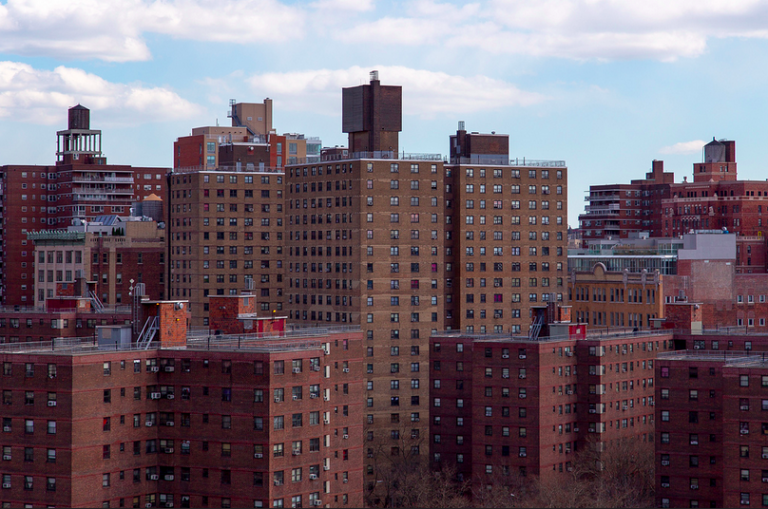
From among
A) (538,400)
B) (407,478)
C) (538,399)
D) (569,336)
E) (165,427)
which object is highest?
(569,336)

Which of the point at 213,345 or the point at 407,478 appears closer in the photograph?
the point at 213,345

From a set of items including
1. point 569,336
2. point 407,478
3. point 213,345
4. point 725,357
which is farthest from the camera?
point 407,478

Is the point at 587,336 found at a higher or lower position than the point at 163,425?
higher

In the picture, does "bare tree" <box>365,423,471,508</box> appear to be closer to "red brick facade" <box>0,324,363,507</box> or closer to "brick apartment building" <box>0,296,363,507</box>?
"red brick facade" <box>0,324,363,507</box>

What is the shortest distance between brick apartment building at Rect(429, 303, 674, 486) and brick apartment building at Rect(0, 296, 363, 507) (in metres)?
38.0

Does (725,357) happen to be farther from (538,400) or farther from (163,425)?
(163,425)

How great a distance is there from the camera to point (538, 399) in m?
159

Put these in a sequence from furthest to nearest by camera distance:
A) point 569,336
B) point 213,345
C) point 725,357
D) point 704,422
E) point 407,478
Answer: point 407,478 → point 569,336 → point 725,357 → point 704,422 → point 213,345

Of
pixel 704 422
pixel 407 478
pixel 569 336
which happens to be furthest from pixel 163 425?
pixel 569 336

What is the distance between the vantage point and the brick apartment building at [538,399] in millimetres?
159625

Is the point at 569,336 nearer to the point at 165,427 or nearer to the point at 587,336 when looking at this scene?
the point at 587,336

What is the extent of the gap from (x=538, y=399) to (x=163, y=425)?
5191 centimetres

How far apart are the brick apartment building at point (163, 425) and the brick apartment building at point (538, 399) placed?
38.0 m

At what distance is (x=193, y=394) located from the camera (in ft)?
406
